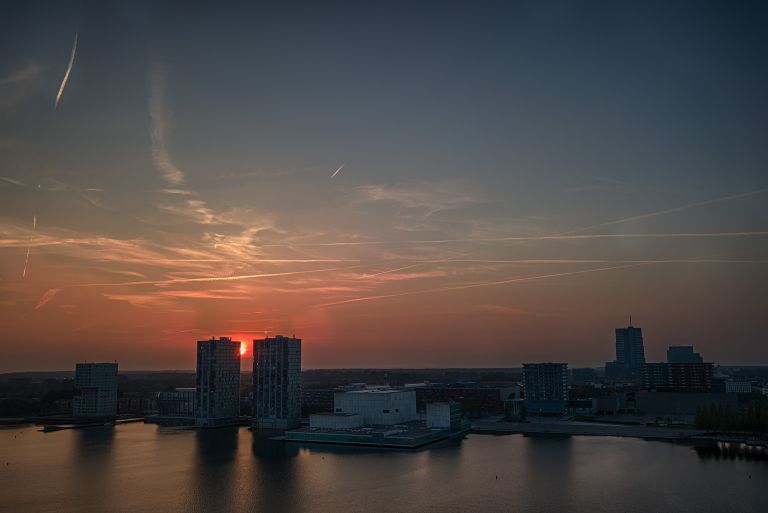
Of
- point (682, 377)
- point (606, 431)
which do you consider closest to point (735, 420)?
point (606, 431)

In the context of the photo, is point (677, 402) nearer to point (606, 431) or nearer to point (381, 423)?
point (606, 431)

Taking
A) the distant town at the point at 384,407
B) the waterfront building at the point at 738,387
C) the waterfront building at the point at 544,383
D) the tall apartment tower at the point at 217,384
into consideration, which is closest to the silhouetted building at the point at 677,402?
the distant town at the point at 384,407

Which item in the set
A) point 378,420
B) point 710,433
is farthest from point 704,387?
point 378,420

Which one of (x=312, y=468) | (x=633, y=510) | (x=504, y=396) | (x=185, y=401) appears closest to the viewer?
(x=633, y=510)

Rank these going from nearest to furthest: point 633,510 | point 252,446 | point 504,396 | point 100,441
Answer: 1. point 633,510
2. point 252,446
3. point 100,441
4. point 504,396

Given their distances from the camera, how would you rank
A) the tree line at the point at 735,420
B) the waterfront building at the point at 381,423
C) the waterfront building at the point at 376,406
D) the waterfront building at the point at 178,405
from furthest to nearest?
the waterfront building at the point at 178,405 < the waterfront building at the point at 376,406 < the tree line at the point at 735,420 < the waterfront building at the point at 381,423

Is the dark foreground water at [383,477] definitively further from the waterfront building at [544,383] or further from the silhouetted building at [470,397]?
the waterfront building at [544,383]

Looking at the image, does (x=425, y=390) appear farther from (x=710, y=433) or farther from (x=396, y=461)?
(x=396, y=461)
